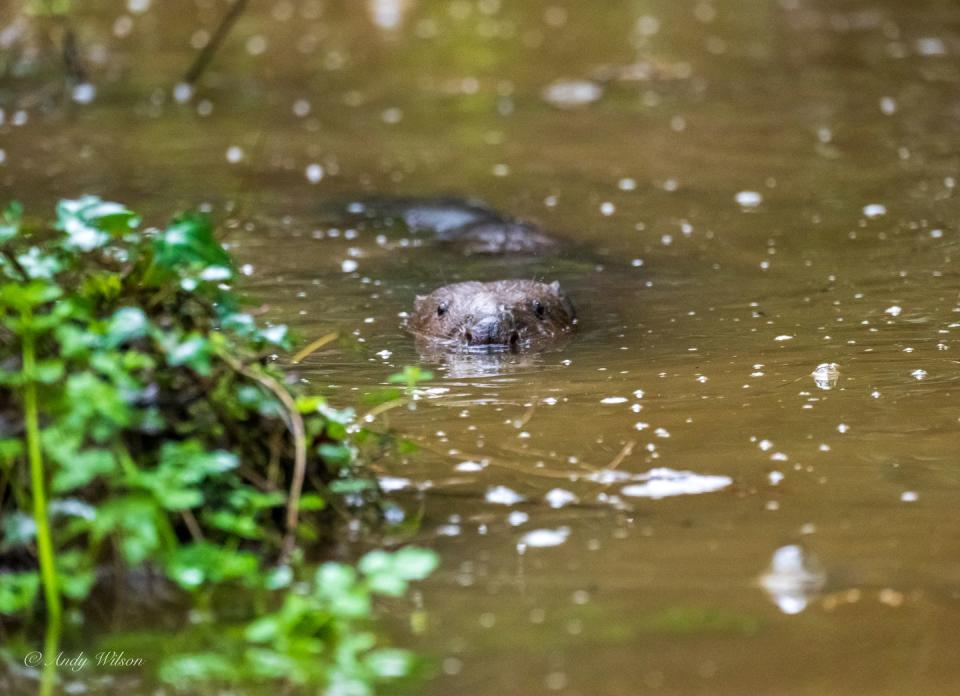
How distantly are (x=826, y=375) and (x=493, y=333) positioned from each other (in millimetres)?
1856

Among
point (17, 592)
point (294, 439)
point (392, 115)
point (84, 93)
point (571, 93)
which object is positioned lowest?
point (17, 592)

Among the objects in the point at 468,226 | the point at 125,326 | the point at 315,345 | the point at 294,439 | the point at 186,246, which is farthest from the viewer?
the point at 468,226

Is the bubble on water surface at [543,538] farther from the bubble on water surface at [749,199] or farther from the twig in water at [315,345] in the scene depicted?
the bubble on water surface at [749,199]

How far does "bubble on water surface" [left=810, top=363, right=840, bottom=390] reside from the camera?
18.9 feet

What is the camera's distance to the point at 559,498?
14.6ft

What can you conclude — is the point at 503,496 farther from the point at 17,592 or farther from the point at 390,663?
the point at 17,592

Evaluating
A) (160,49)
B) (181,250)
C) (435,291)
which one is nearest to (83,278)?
(181,250)

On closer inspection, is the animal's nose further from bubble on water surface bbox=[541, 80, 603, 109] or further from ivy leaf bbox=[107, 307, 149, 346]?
bubble on water surface bbox=[541, 80, 603, 109]

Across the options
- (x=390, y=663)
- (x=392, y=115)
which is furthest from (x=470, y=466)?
(x=392, y=115)

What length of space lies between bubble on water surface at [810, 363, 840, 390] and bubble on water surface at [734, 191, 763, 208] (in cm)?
395

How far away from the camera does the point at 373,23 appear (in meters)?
18.6

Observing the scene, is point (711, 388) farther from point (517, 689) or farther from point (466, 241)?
point (466, 241)

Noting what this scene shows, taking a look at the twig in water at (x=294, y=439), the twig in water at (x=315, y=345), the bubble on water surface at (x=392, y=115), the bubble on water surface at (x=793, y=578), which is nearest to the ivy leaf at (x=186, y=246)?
the twig in water at (x=294, y=439)

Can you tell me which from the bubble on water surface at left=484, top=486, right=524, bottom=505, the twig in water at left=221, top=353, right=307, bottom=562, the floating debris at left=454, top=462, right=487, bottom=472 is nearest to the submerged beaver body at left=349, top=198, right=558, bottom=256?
the floating debris at left=454, top=462, right=487, bottom=472
